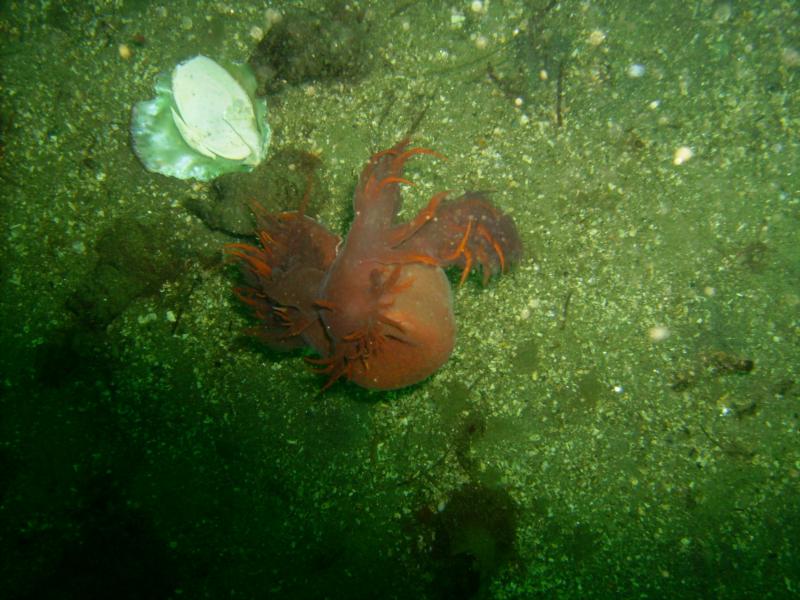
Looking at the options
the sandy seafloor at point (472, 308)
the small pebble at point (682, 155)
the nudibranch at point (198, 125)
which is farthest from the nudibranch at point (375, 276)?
the small pebble at point (682, 155)

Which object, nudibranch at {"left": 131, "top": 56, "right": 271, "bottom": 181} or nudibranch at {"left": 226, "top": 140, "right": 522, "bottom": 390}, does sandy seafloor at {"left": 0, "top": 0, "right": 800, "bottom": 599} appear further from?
nudibranch at {"left": 226, "top": 140, "right": 522, "bottom": 390}

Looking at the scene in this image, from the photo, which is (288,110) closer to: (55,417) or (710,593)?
(55,417)

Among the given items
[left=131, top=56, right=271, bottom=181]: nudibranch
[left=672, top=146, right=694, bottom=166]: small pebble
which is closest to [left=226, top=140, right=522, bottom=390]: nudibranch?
[left=131, top=56, right=271, bottom=181]: nudibranch

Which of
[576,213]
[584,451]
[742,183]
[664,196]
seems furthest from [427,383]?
[742,183]

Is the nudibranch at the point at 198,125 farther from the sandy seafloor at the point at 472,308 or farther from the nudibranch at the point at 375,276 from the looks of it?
the nudibranch at the point at 375,276

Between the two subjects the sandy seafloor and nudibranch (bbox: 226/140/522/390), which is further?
the sandy seafloor
